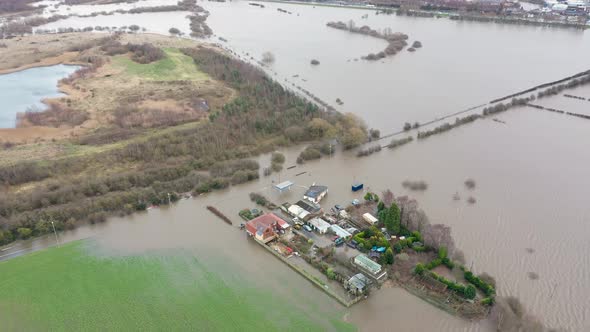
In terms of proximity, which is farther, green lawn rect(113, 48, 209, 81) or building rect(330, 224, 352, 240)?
green lawn rect(113, 48, 209, 81)

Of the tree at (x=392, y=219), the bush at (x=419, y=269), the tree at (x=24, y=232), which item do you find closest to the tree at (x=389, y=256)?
the bush at (x=419, y=269)

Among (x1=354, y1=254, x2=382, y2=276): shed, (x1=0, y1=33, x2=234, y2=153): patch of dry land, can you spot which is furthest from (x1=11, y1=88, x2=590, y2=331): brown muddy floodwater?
(x1=0, y1=33, x2=234, y2=153): patch of dry land

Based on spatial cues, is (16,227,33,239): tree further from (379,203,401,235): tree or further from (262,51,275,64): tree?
(262,51,275,64): tree

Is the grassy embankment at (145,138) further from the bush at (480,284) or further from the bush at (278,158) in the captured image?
the bush at (480,284)

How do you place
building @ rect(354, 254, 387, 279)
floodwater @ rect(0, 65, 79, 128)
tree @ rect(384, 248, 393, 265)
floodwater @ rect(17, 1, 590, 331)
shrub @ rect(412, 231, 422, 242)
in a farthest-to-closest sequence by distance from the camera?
floodwater @ rect(0, 65, 79, 128), shrub @ rect(412, 231, 422, 242), tree @ rect(384, 248, 393, 265), building @ rect(354, 254, 387, 279), floodwater @ rect(17, 1, 590, 331)

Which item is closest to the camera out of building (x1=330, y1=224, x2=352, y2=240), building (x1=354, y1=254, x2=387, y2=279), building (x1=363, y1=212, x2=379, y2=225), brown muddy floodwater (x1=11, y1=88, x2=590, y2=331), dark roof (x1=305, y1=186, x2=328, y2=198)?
brown muddy floodwater (x1=11, y1=88, x2=590, y2=331)

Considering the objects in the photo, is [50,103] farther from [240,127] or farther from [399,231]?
[399,231]

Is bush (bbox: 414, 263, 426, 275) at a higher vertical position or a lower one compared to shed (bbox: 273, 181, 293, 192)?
lower
